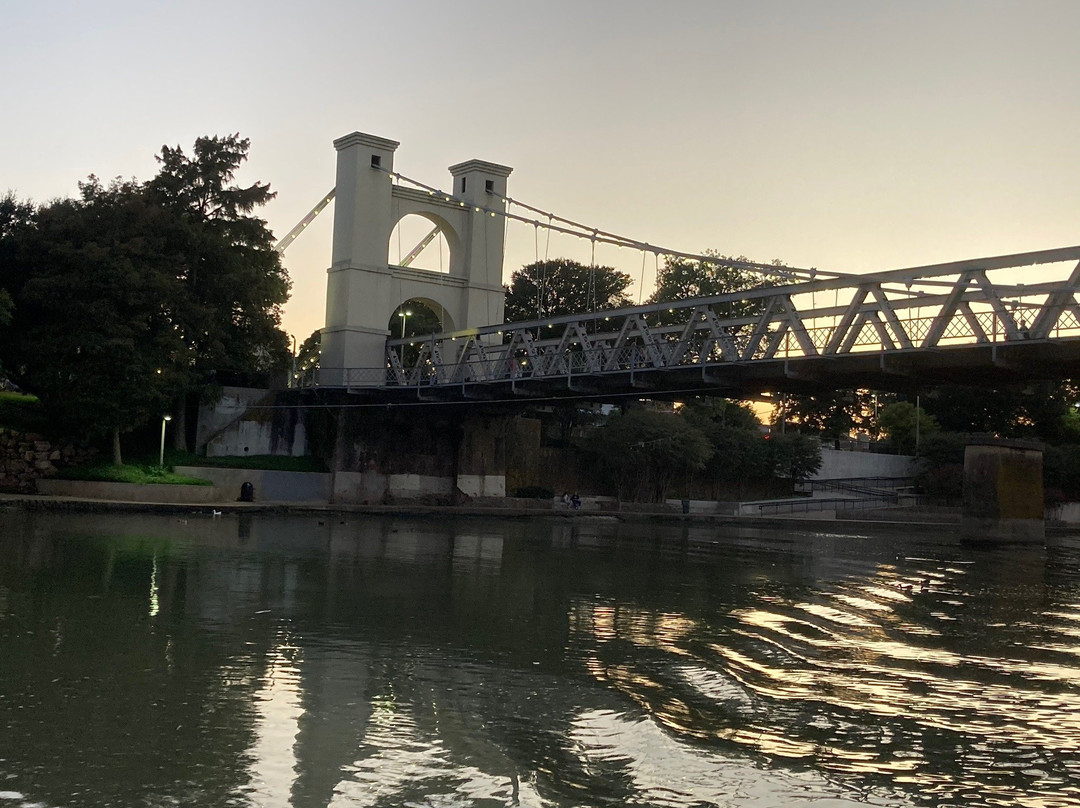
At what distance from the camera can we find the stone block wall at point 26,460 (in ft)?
127

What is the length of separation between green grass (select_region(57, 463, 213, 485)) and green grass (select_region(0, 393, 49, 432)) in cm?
259

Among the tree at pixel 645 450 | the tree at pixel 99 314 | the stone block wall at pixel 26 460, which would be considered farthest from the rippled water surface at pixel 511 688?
the tree at pixel 645 450

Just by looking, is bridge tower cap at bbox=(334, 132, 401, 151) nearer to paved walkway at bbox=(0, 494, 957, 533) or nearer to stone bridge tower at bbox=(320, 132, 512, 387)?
stone bridge tower at bbox=(320, 132, 512, 387)

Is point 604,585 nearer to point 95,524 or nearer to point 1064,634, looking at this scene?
point 1064,634

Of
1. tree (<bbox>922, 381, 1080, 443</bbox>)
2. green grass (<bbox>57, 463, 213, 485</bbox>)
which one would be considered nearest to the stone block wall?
green grass (<bbox>57, 463, 213, 485</bbox>)

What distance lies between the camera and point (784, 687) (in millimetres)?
10523

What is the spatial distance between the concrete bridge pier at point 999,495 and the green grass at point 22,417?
104ft

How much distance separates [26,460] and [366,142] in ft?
62.7

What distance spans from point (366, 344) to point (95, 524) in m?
21.3

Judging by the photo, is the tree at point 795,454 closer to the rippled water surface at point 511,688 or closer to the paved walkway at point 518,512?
the paved walkway at point 518,512

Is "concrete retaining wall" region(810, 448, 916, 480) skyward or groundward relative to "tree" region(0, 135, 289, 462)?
groundward

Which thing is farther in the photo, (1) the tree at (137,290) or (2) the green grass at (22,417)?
(2) the green grass at (22,417)

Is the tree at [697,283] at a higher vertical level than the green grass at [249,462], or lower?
higher

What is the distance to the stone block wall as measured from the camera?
127 ft
